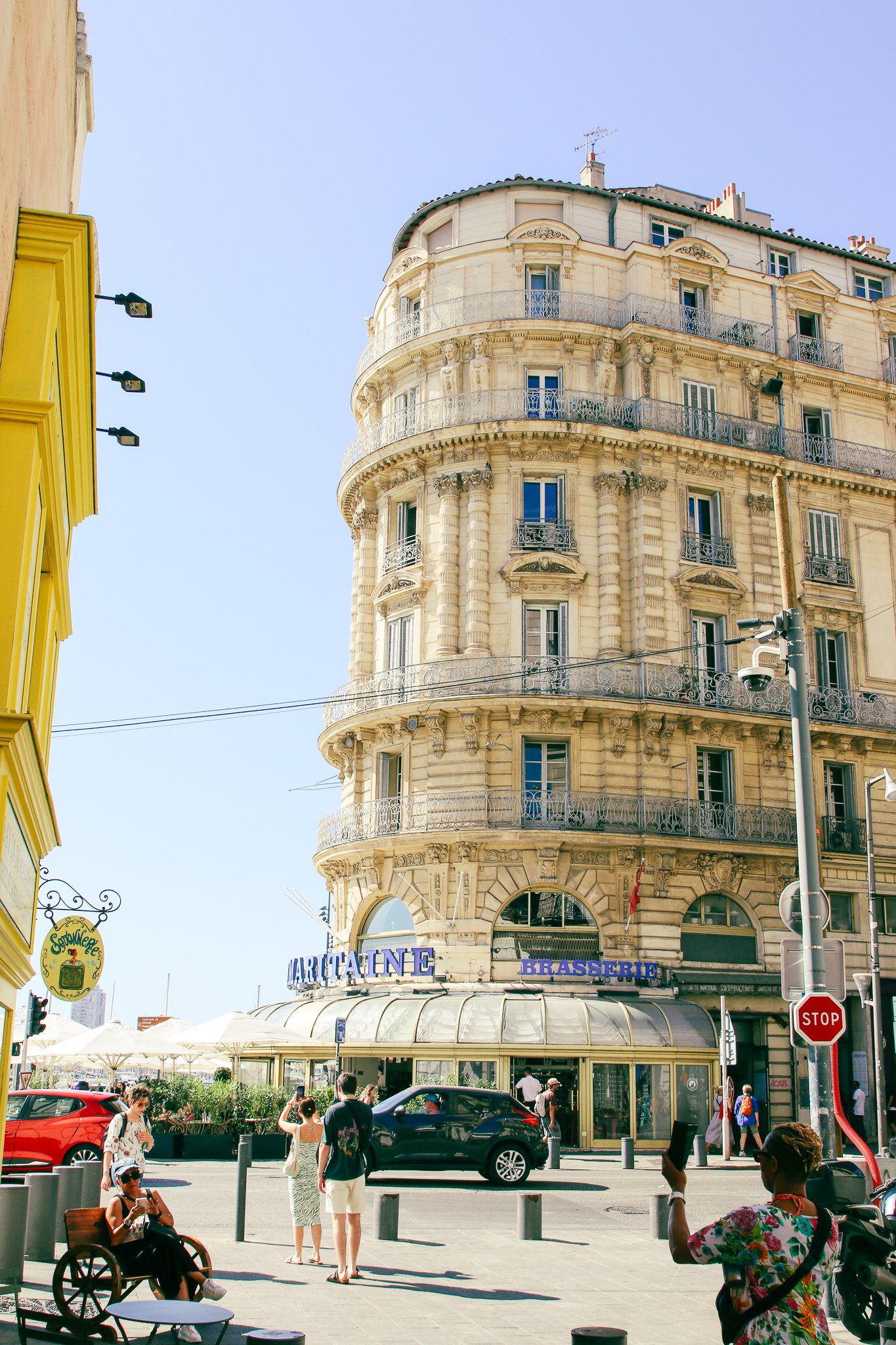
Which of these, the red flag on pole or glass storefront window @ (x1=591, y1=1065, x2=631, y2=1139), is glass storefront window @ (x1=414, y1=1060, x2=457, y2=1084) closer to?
glass storefront window @ (x1=591, y1=1065, x2=631, y2=1139)

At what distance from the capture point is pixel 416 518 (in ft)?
118

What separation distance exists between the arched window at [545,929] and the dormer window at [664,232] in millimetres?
19642

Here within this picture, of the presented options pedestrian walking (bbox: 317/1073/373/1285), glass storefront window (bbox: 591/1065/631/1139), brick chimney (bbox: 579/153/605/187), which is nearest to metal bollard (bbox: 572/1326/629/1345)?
pedestrian walking (bbox: 317/1073/373/1285)

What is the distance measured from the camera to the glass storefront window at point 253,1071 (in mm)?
34125

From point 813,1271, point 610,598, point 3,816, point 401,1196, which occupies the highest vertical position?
point 610,598

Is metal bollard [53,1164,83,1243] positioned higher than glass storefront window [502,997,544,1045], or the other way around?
glass storefront window [502,997,544,1045]

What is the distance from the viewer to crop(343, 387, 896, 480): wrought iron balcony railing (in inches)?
1373

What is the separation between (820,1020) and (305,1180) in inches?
223

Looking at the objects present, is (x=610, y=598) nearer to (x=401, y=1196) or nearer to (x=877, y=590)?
(x=877, y=590)

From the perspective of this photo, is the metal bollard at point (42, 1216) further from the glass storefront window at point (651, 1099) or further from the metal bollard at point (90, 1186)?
→ the glass storefront window at point (651, 1099)

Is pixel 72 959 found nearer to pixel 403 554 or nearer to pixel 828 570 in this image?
pixel 403 554

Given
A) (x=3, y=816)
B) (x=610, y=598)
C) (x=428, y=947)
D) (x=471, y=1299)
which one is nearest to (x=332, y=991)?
(x=428, y=947)

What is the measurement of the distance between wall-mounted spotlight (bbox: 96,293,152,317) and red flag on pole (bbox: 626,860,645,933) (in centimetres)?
2227

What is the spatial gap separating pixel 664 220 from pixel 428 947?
22.4 meters
